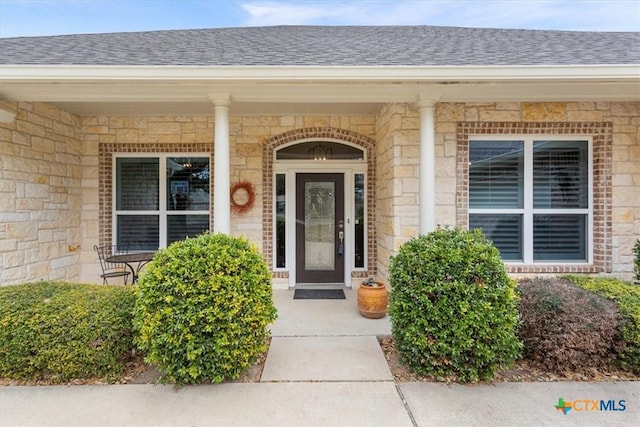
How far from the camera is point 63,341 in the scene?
2.75 meters

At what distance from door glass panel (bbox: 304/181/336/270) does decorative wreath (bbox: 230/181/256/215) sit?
899 mm

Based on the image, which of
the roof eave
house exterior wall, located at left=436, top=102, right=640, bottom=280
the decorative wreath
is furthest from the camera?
the decorative wreath

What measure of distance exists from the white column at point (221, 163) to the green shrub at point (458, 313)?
2254 mm

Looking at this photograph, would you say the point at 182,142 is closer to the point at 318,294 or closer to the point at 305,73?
the point at 305,73

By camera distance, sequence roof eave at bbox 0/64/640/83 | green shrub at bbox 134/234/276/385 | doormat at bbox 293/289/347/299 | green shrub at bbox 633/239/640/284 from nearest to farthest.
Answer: green shrub at bbox 134/234/276/385 < roof eave at bbox 0/64/640/83 < green shrub at bbox 633/239/640/284 < doormat at bbox 293/289/347/299

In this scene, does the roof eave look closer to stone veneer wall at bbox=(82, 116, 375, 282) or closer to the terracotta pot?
stone veneer wall at bbox=(82, 116, 375, 282)

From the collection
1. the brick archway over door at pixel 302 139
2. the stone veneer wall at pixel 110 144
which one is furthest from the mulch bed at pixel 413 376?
the stone veneer wall at pixel 110 144

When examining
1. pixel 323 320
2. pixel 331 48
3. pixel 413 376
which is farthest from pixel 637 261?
pixel 331 48

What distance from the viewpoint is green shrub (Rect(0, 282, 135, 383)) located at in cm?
274

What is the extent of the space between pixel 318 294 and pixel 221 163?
99.6 inches

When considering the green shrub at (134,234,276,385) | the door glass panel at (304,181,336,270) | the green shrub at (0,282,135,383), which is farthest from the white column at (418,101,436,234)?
the green shrub at (0,282,135,383)

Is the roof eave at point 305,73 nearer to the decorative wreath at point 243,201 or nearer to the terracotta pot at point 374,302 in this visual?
the decorative wreath at point 243,201

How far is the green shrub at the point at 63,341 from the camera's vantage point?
274 centimetres

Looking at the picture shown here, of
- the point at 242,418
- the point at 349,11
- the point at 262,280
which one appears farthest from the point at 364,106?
the point at 349,11
